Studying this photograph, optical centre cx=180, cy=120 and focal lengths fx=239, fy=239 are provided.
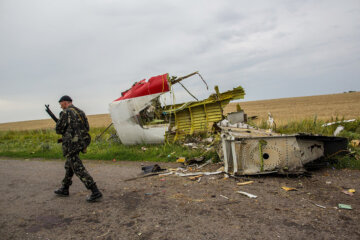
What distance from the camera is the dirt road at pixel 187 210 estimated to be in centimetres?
302

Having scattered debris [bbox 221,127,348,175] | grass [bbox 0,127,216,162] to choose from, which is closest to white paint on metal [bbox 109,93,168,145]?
grass [bbox 0,127,216,162]

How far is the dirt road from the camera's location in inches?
119

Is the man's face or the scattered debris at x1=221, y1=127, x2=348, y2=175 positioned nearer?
the man's face

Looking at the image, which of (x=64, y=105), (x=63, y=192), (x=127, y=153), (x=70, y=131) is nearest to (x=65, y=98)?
(x=64, y=105)

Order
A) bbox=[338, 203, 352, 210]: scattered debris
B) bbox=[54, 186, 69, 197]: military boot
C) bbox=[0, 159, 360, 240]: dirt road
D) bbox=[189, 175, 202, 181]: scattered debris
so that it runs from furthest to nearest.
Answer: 1. bbox=[189, 175, 202, 181]: scattered debris
2. bbox=[54, 186, 69, 197]: military boot
3. bbox=[338, 203, 352, 210]: scattered debris
4. bbox=[0, 159, 360, 240]: dirt road

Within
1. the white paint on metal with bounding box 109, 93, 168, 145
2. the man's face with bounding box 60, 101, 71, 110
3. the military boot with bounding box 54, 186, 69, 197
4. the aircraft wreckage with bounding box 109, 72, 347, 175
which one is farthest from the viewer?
the white paint on metal with bounding box 109, 93, 168, 145

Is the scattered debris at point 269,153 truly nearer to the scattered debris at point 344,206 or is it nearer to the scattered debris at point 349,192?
the scattered debris at point 349,192

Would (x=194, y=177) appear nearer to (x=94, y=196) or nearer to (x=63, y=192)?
(x=94, y=196)

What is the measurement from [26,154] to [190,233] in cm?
1043

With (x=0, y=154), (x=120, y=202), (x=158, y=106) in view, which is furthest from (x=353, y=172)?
(x=0, y=154)

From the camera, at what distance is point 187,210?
370 cm

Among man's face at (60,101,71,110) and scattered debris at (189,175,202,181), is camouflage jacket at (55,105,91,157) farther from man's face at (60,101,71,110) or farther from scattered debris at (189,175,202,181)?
scattered debris at (189,175,202,181)

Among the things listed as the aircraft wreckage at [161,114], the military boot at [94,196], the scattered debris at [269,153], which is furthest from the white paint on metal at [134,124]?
the military boot at [94,196]

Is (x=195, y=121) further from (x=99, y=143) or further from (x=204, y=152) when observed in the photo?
(x=99, y=143)
